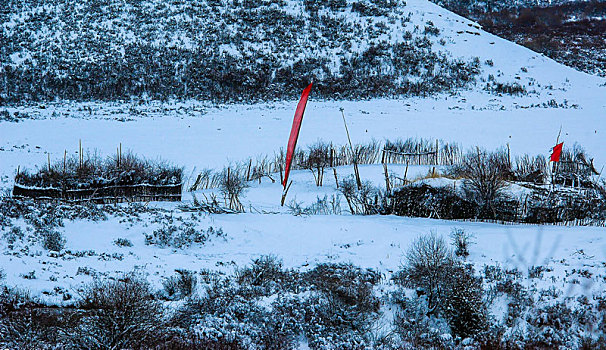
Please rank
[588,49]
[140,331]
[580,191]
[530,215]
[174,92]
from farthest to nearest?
[588,49] < [174,92] < [580,191] < [530,215] < [140,331]

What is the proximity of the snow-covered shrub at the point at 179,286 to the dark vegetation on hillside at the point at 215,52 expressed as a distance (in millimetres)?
20631

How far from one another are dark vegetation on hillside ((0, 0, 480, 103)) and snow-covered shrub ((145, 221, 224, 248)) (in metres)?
18.1

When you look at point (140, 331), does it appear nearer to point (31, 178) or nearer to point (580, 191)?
point (31, 178)

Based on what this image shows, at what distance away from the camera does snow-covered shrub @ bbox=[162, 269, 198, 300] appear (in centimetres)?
746

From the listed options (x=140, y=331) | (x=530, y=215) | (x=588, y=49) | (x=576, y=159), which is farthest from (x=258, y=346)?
(x=588, y=49)

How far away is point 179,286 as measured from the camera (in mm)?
7562

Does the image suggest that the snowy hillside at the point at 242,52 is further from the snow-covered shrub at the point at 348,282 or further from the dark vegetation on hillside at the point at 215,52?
the snow-covered shrub at the point at 348,282

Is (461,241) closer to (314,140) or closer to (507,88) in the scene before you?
(314,140)

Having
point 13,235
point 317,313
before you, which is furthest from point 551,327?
point 13,235

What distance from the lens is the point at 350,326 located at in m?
6.95

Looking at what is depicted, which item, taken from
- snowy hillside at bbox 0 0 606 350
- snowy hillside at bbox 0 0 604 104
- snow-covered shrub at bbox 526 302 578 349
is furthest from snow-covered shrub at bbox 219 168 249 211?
snowy hillside at bbox 0 0 604 104

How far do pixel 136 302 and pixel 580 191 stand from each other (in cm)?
1001

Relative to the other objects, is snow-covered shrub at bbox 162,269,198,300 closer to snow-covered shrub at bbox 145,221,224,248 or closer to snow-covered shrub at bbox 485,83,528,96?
snow-covered shrub at bbox 145,221,224,248

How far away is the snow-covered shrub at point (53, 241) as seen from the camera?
9047 mm
